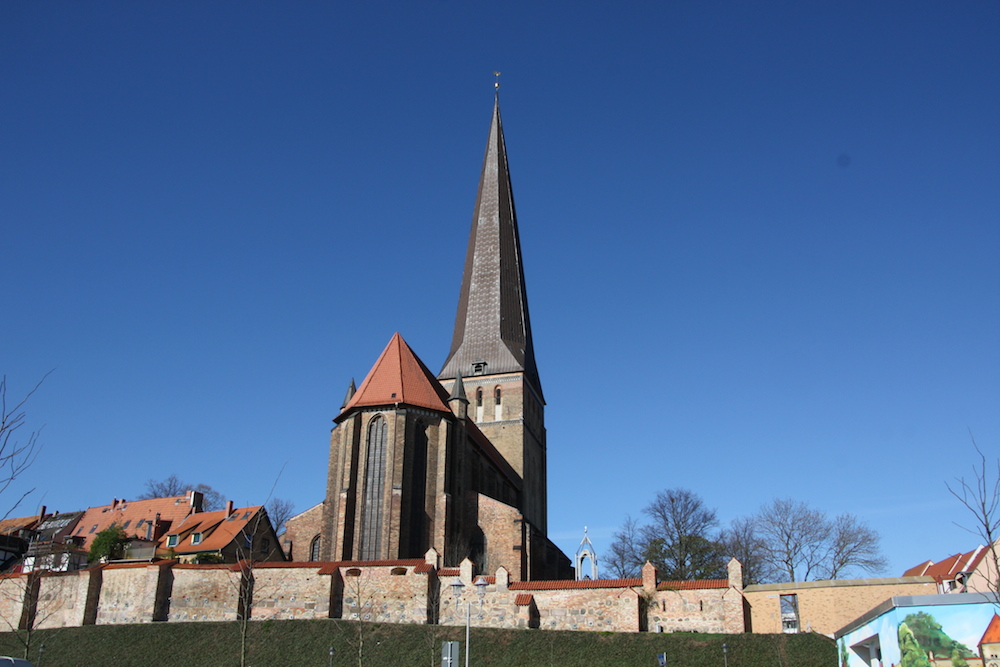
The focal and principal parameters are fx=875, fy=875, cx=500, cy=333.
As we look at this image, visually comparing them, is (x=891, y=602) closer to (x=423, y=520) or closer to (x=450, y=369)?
(x=423, y=520)

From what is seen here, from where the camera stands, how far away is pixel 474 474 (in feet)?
158

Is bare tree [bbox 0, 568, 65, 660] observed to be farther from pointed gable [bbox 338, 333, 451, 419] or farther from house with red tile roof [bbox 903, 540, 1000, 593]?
house with red tile roof [bbox 903, 540, 1000, 593]

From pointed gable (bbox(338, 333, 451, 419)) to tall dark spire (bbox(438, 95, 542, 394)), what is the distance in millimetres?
13014

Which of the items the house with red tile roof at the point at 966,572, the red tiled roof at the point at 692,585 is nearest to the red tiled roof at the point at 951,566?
the house with red tile roof at the point at 966,572

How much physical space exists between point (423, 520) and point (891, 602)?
24.9 meters

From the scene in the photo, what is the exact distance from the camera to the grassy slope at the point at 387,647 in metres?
A: 28.1

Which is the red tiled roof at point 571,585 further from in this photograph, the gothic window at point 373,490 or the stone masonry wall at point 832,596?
the gothic window at point 373,490

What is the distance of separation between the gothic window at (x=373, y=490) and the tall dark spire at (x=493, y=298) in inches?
667

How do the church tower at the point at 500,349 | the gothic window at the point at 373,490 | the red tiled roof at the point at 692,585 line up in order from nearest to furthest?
the red tiled roof at the point at 692,585 → the gothic window at the point at 373,490 → the church tower at the point at 500,349

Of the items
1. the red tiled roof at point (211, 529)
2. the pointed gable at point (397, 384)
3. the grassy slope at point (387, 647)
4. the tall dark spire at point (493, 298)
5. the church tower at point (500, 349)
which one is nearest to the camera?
the grassy slope at point (387, 647)

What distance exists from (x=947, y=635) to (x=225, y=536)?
116 feet

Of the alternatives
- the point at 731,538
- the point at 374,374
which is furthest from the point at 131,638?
the point at 731,538

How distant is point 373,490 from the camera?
40594 mm

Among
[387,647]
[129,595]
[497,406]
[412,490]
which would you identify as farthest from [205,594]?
[497,406]
